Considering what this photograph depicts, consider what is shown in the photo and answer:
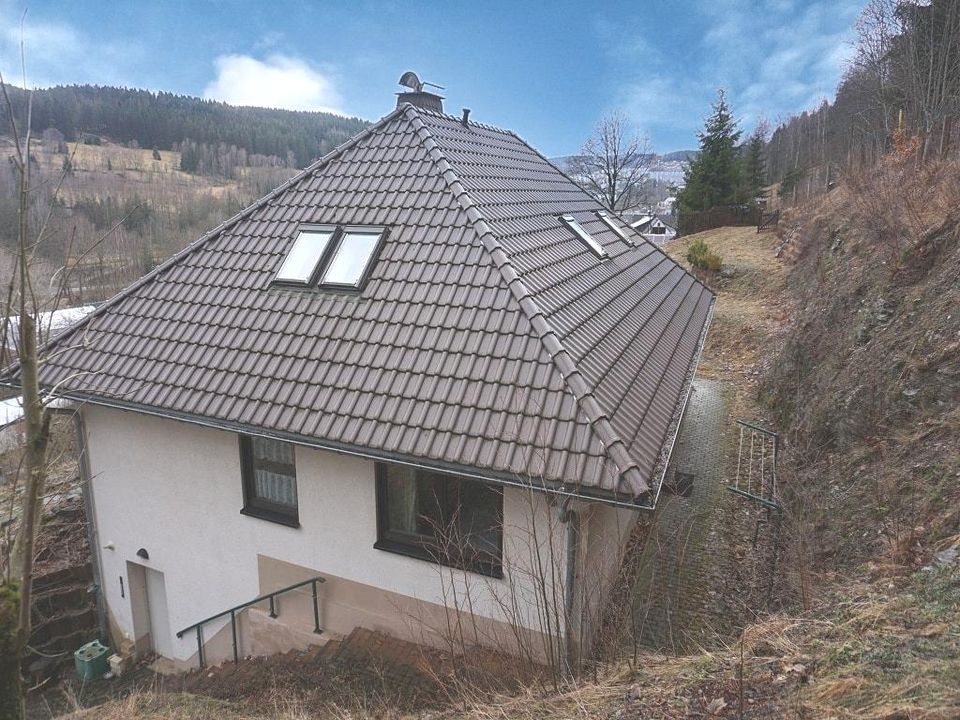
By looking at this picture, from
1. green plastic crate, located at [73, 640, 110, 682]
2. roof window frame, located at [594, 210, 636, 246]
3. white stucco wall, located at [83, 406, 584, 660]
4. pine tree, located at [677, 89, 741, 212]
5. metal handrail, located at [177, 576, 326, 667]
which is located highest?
pine tree, located at [677, 89, 741, 212]

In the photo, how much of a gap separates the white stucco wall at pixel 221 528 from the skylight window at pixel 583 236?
5262 millimetres

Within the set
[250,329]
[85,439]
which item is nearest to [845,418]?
[250,329]

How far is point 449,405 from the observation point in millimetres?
5566

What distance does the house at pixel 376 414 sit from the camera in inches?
212

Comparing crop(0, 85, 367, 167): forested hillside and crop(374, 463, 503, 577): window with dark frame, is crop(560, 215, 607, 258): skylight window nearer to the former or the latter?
crop(374, 463, 503, 577): window with dark frame

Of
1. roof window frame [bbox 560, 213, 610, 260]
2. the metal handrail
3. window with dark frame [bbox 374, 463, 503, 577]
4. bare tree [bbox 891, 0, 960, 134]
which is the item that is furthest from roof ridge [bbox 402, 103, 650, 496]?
bare tree [bbox 891, 0, 960, 134]

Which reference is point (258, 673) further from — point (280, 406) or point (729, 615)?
point (729, 615)

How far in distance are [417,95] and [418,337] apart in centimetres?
661

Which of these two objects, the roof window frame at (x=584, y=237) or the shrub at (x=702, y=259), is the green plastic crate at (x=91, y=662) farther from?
the shrub at (x=702, y=259)

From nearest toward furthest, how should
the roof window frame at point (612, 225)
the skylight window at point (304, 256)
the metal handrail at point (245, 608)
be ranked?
the metal handrail at point (245, 608), the skylight window at point (304, 256), the roof window frame at point (612, 225)

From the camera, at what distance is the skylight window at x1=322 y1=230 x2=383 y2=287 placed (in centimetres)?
705

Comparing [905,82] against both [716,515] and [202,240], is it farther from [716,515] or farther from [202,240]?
[202,240]

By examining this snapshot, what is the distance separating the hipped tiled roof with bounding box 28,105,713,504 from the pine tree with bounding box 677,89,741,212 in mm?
32474

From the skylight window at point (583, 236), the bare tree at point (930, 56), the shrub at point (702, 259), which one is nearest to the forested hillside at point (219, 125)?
the shrub at point (702, 259)
